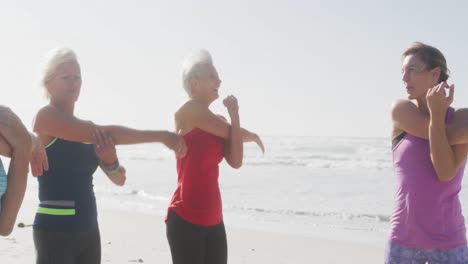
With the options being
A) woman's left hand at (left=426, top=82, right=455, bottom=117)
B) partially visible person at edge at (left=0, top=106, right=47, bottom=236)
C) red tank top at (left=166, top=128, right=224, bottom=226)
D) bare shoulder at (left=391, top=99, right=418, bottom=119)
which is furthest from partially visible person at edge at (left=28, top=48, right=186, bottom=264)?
woman's left hand at (left=426, top=82, right=455, bottom=117)

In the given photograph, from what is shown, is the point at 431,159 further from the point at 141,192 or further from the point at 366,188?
the point at 366,188

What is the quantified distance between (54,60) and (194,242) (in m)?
1.14

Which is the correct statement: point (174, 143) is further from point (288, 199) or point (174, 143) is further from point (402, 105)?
point (288, 199)

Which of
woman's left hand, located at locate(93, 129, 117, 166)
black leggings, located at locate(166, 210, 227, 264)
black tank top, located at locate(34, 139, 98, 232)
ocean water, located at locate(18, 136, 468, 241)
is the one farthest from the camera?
ocean water, located at locate(18, 136, 468, 241)

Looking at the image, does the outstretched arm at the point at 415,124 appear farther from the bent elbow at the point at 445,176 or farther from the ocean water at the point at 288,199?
the ocean water at the point at 288,199

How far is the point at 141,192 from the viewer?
14.8 metres

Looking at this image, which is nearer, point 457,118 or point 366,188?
point 457,118

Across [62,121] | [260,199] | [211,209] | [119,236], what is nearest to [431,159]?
[211,209]

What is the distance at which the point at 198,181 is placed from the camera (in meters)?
3.37

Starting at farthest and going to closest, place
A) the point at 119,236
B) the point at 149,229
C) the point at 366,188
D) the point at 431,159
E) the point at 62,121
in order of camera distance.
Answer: the point at 366,188, the point at 149,229, the point at 119,236, the point at 62,121, the point at 431,159

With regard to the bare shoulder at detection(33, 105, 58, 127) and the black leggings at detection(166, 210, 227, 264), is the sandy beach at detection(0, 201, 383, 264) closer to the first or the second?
the black leggings at detection(166, 210, 227, 264)

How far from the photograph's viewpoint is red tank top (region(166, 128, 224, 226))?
3.34 meters

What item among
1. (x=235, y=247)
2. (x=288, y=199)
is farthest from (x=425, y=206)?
(x=288, y=199)

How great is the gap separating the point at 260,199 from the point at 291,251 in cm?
569
